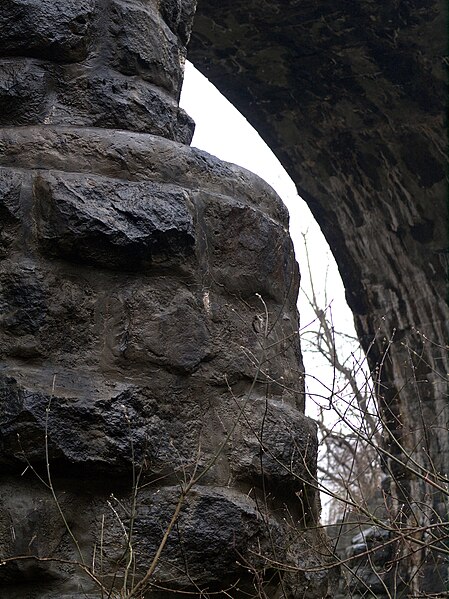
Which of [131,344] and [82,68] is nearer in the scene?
[131,344]

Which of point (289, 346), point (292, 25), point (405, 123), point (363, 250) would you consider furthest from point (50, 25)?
Answer: point (363, 250)

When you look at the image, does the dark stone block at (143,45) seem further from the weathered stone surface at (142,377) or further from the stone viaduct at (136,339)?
the weathered stone surface at (142,377)

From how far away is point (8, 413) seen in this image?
74.1 inches

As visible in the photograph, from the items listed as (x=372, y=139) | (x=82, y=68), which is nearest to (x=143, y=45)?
(x=82, y=68)

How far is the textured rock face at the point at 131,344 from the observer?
1.88m

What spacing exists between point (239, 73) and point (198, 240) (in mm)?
4024

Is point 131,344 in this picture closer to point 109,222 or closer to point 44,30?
point 109,222

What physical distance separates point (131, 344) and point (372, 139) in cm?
432

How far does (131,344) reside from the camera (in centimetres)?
202

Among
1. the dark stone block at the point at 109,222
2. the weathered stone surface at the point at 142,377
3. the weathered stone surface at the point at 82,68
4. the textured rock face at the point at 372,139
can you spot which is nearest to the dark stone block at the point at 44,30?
the weathered stone surface at the point at 82,68

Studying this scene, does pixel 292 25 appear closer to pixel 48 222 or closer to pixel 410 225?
pixel 410 225

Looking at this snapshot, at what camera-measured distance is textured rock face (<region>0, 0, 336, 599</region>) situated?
1.88m

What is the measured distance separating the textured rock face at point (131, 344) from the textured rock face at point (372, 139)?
10.8 feet

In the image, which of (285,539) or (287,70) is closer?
(285,539)
